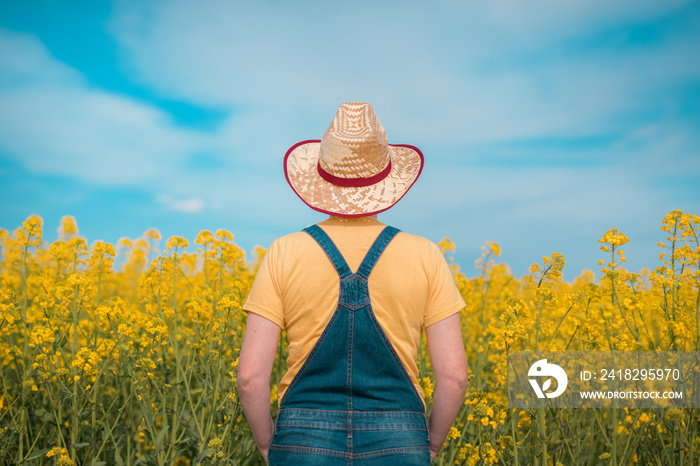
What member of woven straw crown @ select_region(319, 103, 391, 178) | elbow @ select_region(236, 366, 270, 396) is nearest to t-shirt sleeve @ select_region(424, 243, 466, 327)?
woven straw crown @ select_region(319, 103, 391, 178)

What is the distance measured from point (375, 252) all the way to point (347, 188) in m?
0.38

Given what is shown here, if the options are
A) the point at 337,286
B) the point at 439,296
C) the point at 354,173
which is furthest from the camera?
the point at 354,173

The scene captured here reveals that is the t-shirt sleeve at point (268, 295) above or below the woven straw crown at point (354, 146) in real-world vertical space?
below

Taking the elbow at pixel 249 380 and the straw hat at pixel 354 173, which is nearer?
the elbow at pixel 249 380

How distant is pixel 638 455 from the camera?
3287mm

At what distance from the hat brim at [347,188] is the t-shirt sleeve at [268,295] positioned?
11.9 inches

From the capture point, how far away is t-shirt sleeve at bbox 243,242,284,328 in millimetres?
2018

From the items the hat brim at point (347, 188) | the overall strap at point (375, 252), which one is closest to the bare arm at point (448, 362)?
the overall strap at point (375, 252)

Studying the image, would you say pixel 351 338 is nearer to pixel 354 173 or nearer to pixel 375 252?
pixel 375 252

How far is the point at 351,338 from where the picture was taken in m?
1.97

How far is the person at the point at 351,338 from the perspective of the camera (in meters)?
1.92

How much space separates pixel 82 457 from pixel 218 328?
121cm

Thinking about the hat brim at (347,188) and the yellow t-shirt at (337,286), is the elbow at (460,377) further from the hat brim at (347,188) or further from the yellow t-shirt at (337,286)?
the hat brim at (347,188)

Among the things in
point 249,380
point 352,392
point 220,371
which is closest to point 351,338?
point 352,392
